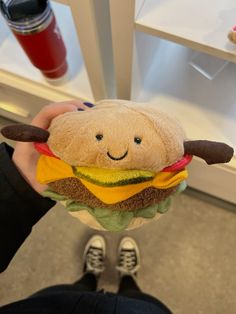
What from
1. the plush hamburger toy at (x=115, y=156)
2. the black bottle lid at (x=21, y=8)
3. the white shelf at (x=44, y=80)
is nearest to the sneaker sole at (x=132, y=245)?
the white shelf at (x=44, y=80)

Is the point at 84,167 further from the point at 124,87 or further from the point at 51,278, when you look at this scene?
the point at 51,278

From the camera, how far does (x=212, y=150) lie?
0.36m

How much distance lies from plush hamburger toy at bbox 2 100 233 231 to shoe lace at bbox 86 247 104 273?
60 cm

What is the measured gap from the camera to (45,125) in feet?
1.63

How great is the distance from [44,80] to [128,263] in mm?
591

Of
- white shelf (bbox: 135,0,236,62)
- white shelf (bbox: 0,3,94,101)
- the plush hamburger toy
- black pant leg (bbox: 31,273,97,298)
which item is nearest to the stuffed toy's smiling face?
the plush hamburger toy

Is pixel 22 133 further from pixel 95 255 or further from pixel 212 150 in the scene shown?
pixel 95 255

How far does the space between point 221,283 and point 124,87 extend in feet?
2.26

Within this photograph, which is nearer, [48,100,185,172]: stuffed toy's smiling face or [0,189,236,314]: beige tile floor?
[48,100,185,172]: stuffed toy's smiling face

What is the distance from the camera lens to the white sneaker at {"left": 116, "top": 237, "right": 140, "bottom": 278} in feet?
3.20

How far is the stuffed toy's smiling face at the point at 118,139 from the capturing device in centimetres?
35

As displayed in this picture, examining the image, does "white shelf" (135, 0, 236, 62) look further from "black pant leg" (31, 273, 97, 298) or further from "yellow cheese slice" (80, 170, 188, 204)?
"black pant leg" (31, 273, 97, 298)

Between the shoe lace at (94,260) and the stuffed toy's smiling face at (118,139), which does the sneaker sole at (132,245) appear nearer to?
the shoe lace at (94,260)

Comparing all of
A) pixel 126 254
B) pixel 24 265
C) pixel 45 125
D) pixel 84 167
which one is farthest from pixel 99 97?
pixel 24 265
